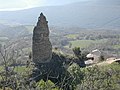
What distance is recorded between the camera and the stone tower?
108 feet

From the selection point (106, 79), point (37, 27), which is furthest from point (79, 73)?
point (37, 27)

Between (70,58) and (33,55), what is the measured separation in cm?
683

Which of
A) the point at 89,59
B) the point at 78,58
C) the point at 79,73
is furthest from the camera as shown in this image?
the point at 89,59

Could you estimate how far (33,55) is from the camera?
3272 centimetres

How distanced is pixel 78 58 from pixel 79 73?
14.1m

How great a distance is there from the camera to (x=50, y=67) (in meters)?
30.8

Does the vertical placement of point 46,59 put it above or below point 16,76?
below

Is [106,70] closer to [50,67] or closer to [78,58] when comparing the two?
[50,67]

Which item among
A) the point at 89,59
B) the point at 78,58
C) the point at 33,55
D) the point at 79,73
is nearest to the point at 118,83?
the point at 79,73

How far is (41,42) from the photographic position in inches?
1307

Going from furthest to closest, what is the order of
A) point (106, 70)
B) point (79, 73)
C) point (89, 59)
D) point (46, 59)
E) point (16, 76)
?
1. point (89, 59)
2. point (46, 59)
3. point (106, 70)
4. point (79, 73)
5. point (16, 76)

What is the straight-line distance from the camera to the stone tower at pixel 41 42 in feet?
108

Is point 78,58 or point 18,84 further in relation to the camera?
point 78,58

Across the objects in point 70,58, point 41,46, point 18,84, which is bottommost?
point 70,58
